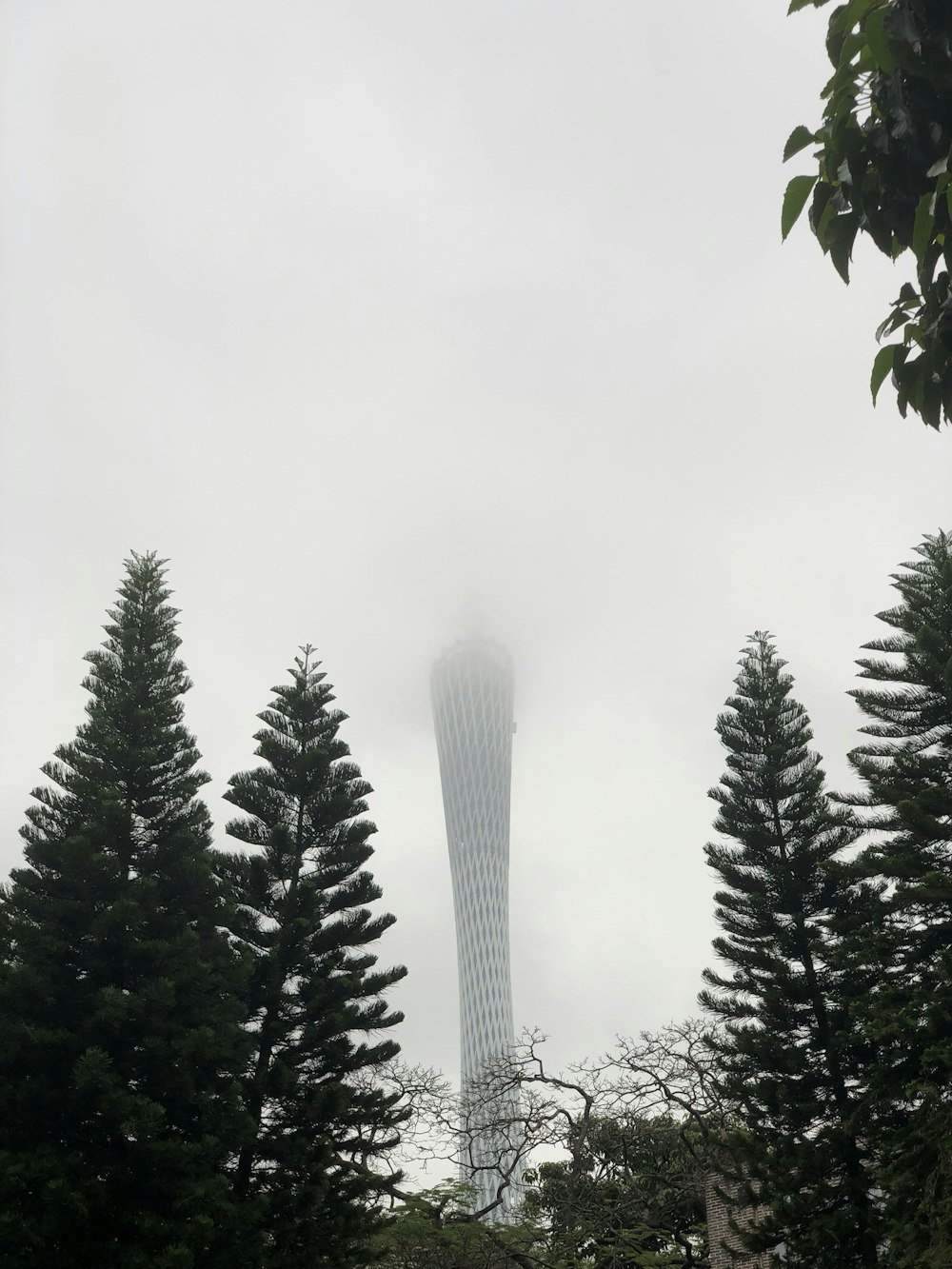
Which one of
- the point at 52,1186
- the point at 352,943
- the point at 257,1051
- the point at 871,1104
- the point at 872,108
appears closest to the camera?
the point at 872,108

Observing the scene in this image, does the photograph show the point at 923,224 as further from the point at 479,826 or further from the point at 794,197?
the point at 479,826

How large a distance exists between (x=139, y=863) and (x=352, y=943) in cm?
424

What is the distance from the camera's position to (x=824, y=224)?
8.73 feet

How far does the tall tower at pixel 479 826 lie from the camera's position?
190ft

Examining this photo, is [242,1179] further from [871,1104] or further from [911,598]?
[911,598]

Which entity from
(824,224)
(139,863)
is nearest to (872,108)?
(824,224)

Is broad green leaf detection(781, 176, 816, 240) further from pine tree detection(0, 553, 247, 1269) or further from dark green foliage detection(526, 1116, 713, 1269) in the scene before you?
dark green foliage detection(526, 1116, 713, 1269)

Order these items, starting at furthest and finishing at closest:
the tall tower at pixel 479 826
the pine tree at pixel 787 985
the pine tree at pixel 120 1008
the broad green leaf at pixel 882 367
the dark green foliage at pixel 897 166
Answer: the tall tower at pixel 479 826 → the pine tree at pixel 787 985 → the pine tree at pixel 120 1008 → the broad green leaf at pixel 882 367 → the dark green foliage at pixel 897 166

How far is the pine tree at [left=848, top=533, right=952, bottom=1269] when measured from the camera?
51.3ft

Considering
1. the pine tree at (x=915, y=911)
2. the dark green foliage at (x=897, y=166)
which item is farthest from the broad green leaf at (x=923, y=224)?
the pine tree at (x=915, y=911)

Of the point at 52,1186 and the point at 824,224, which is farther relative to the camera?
the point at 52,1186

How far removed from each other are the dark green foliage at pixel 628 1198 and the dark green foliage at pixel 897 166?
60.3 ft

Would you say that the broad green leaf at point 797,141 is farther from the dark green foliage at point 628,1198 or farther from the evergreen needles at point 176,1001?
the dark green foliage at point 628,1198

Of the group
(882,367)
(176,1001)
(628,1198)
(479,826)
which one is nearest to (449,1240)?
(628,1198)
